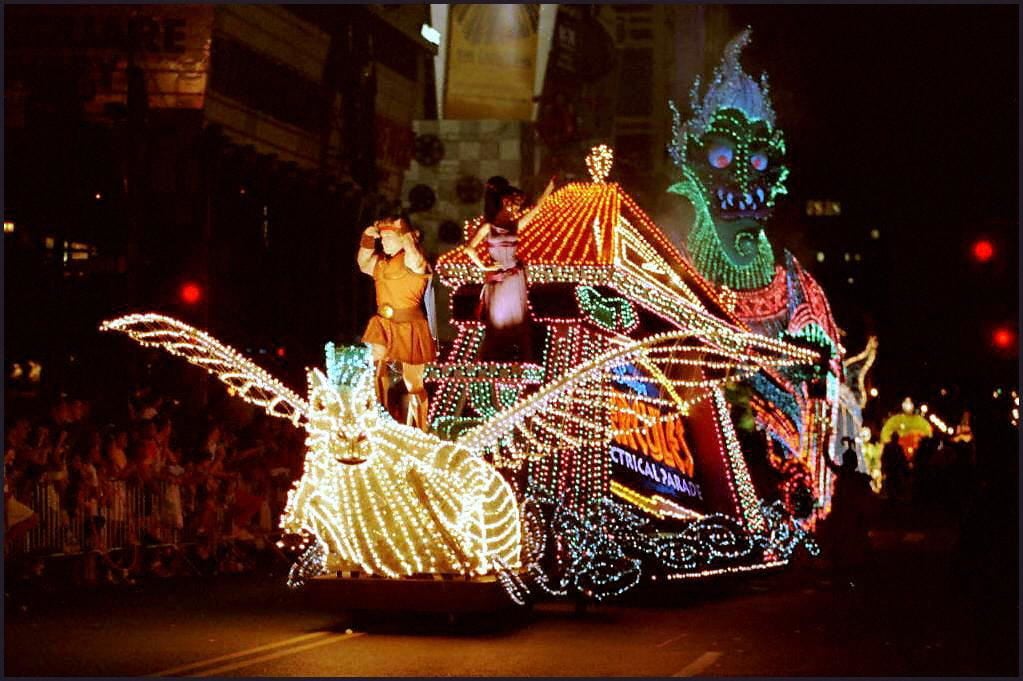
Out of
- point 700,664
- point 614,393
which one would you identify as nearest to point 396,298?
point 614,393

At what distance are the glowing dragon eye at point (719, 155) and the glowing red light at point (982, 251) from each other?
25.2ft

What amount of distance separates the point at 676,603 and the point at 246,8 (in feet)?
61.8

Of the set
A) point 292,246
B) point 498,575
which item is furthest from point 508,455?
point 292,246

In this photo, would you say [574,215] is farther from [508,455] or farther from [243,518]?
[243,518]

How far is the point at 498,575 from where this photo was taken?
13.4 metres

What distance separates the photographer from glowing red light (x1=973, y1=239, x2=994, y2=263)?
15.3 m

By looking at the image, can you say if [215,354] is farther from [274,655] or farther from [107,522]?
[107,522]

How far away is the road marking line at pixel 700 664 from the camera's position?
1177 centimetres

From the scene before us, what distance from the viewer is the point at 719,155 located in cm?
2269

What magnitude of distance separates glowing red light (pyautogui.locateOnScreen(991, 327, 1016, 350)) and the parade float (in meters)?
6.74

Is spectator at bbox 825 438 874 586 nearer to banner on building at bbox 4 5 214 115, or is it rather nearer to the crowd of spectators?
the crowd of spectators

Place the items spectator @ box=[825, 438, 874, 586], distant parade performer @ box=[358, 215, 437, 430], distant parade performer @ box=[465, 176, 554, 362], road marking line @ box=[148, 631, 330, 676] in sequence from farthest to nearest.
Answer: spectator @ box=[825, 438, 874, 586] → distant parade performer @ box=[465, 176, 554, 362] → distant parade performer @ box=[358, 215, 437, 430] → road marking line @ box=[148, 631, 330, 676]

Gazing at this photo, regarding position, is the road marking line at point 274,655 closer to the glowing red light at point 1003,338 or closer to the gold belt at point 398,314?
the gold belt at point 398,314

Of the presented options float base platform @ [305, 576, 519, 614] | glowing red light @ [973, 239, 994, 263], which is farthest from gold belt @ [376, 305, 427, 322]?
glowing red light @ [973, 239, 994, 263]
